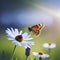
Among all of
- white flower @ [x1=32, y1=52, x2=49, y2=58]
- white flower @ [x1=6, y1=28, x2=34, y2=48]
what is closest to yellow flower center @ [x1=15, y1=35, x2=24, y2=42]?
white flower @ [x1=6, y1=28, x2=34, y2=48]

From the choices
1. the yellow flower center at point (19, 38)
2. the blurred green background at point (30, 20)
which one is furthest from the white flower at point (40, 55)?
the yellow flower center at point (19, 38)

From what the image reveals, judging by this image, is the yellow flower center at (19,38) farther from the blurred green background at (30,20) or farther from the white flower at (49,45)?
the white flower at (49,45)

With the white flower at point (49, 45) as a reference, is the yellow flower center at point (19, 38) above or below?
above

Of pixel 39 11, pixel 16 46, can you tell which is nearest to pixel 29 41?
pixel 16 46

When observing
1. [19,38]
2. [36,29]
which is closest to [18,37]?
[19,38]

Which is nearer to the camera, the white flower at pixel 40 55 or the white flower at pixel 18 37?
the white flower at pixel 18 37

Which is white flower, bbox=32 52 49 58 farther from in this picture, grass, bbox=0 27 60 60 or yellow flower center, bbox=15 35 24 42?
yellow flower center, bbox=15 35 24 42

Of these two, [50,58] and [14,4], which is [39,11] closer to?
[14,4]

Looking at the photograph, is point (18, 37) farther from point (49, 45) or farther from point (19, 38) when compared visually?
point (49, 45)
